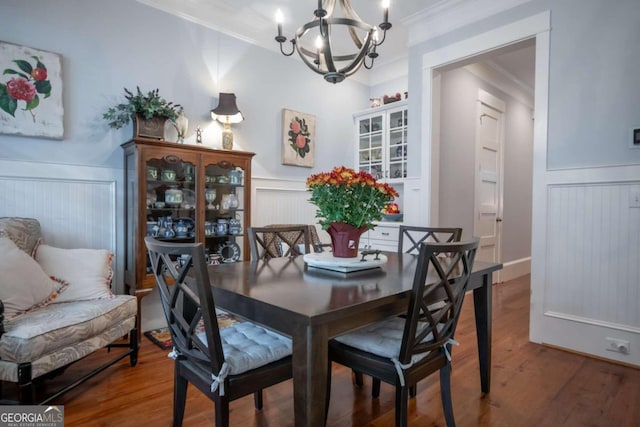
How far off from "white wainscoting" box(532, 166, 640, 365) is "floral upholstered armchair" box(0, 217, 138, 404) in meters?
2.97

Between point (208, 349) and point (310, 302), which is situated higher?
point (310, 302)

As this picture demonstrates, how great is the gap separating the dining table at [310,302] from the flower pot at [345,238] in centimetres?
11

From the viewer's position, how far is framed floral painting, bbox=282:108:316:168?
3.92 metres

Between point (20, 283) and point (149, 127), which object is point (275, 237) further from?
point (20, 283)

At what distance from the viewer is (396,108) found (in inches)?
167

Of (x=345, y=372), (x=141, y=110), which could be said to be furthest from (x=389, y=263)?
(x=141, y=110)

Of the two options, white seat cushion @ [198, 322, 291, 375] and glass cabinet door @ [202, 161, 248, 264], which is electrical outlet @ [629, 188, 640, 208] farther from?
glass cabinet door @ [202, 161, 248, 264]

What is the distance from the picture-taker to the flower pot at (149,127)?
262 centimetres

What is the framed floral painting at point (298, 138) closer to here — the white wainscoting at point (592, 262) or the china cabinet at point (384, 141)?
the china cabinet at point (384, 141)

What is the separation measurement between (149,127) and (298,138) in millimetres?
1752

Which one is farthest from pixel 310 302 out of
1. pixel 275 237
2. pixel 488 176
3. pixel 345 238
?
pixel 488 176

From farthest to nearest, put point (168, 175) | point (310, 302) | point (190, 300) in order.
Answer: point (168, 175), point (190, 300), point (310, 302)

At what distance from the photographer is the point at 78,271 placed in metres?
2.20

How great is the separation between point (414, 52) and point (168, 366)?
3.46 meters
